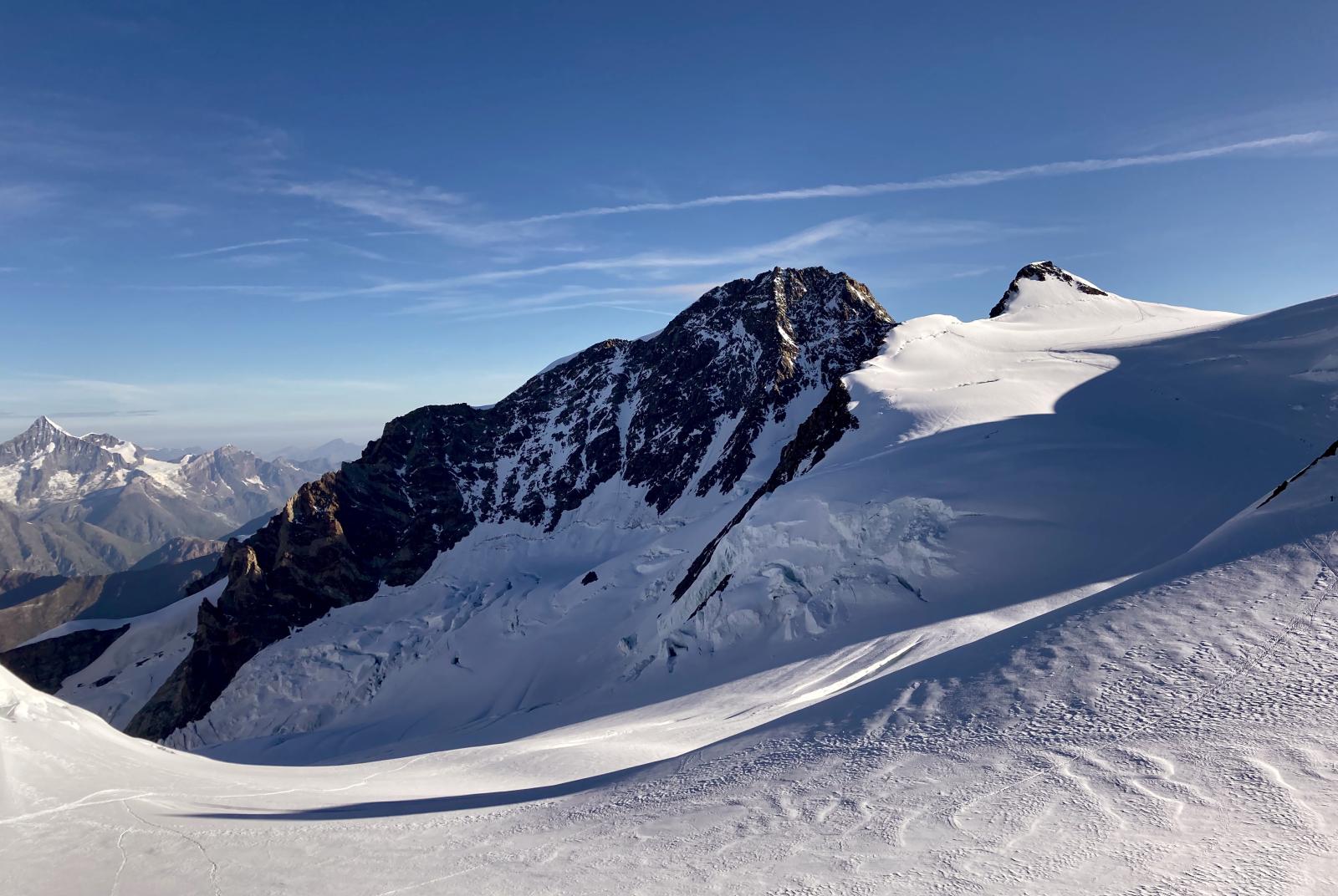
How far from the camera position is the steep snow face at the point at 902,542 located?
3105cm

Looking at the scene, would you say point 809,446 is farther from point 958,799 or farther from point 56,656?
point 56,656

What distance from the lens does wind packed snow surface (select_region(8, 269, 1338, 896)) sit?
35.3ft

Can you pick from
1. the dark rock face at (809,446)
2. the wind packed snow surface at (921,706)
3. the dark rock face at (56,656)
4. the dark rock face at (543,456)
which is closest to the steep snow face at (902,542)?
the wind packed snow surface at (921,706)

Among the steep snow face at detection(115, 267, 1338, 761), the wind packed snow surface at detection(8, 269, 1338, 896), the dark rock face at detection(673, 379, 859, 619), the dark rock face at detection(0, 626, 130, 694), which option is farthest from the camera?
the dark rock face at detection(0, 626, 130, 694)

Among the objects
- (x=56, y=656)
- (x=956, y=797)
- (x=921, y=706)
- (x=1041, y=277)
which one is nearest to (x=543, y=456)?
(x=1041, y=277)

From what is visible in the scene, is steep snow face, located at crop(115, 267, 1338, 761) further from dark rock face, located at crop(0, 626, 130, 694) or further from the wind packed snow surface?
dark rock face, located at crop(0, 626, 130, 694)

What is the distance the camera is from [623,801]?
15.6m

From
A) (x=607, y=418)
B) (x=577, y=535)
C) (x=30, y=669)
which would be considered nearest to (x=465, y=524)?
(x=577, y=535)

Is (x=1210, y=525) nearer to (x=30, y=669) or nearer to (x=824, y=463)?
(x=824, y=463)

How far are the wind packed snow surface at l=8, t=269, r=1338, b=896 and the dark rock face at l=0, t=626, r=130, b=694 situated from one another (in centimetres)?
6216

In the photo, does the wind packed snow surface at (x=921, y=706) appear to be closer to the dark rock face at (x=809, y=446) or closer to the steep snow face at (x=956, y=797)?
the steep snow face at (x=956, y=797)

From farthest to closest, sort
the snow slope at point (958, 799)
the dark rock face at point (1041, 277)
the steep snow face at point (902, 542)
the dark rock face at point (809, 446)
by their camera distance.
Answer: the dark rock face at point (1041, 277)
the dark rock face at point (809, 446)
the steep snow face at point (902, 542)
the snow slope at point (958, 799)

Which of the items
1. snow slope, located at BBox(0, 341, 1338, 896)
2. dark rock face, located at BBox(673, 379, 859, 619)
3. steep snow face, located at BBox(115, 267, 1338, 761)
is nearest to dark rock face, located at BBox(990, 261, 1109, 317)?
steep snow face, located at BBox(115, 267, 1338, 761)

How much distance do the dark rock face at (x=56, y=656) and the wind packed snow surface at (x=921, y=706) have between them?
62158 millimetres
